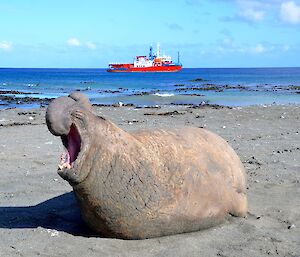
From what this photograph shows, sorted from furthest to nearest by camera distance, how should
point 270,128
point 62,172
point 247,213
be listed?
point 270,128 < point 247,213 < point 62,172

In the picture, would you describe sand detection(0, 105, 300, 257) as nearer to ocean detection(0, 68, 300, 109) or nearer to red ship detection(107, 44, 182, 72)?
ocean detection(0, 68, 300, 109)

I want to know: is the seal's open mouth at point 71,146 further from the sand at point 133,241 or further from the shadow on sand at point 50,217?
the shadow on sand at point 50,217

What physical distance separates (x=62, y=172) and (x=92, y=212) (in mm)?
656

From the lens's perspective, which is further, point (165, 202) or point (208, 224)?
point (208, 224)

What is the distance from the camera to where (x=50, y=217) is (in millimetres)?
6012

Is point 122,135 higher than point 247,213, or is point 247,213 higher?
point 122,135

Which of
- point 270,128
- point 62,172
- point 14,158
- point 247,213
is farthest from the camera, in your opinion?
point 270,128

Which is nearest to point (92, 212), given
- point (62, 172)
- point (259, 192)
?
point (62, 172)

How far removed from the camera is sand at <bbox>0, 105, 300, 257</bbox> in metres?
4.95

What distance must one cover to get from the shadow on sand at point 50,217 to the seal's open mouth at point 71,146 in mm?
983

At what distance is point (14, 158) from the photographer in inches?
383

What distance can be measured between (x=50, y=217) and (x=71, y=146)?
4.99ft

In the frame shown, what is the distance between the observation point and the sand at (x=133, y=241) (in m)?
4.95

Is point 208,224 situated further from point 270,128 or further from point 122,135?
point 270,128
